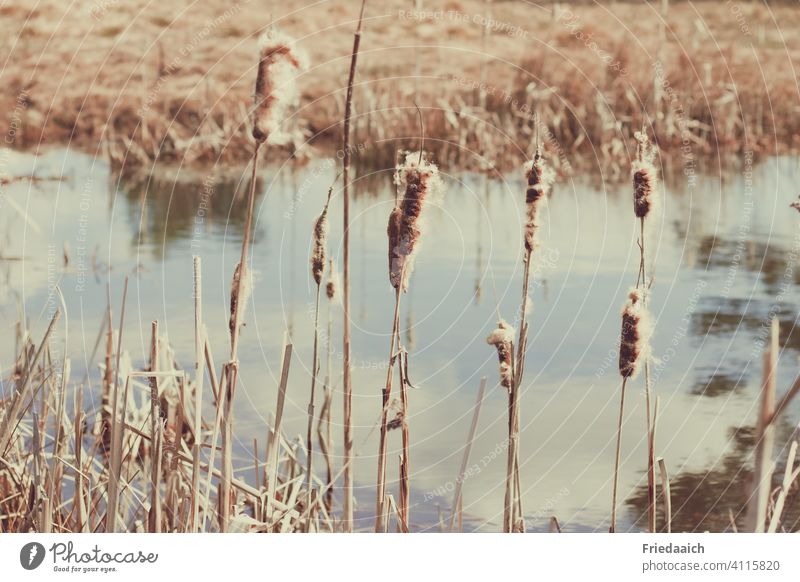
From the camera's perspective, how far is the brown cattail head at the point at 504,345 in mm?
1836

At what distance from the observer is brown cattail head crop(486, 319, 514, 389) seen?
1.84 m

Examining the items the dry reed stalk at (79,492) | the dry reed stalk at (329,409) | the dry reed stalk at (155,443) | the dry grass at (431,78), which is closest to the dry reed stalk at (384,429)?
the dry reed stalk at (329,409)

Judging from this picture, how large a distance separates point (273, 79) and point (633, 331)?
2.37 feet

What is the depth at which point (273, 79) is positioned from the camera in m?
1.73

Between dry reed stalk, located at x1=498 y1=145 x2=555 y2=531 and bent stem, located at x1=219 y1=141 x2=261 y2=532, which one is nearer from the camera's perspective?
bent stem, located at x1=219 y1=141 x2=261 y2=532

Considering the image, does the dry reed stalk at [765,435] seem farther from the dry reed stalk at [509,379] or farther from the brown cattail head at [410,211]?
the brown cattail head at [410,211]

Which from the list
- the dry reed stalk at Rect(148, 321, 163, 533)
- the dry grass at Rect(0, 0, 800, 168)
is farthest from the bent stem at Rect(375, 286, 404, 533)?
the dry grass at Rect(0, 0, 800, 168)

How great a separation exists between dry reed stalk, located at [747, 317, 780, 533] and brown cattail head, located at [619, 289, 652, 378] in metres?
0.21

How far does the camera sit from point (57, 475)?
2152mm

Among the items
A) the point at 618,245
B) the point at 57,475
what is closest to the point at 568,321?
the point at 618,245

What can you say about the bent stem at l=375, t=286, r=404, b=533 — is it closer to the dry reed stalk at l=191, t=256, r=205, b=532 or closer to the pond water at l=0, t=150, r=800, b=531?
the dry reed stalk at l=191, t=256, r=205, b=532

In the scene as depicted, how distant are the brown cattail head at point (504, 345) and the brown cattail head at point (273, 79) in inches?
19.4
